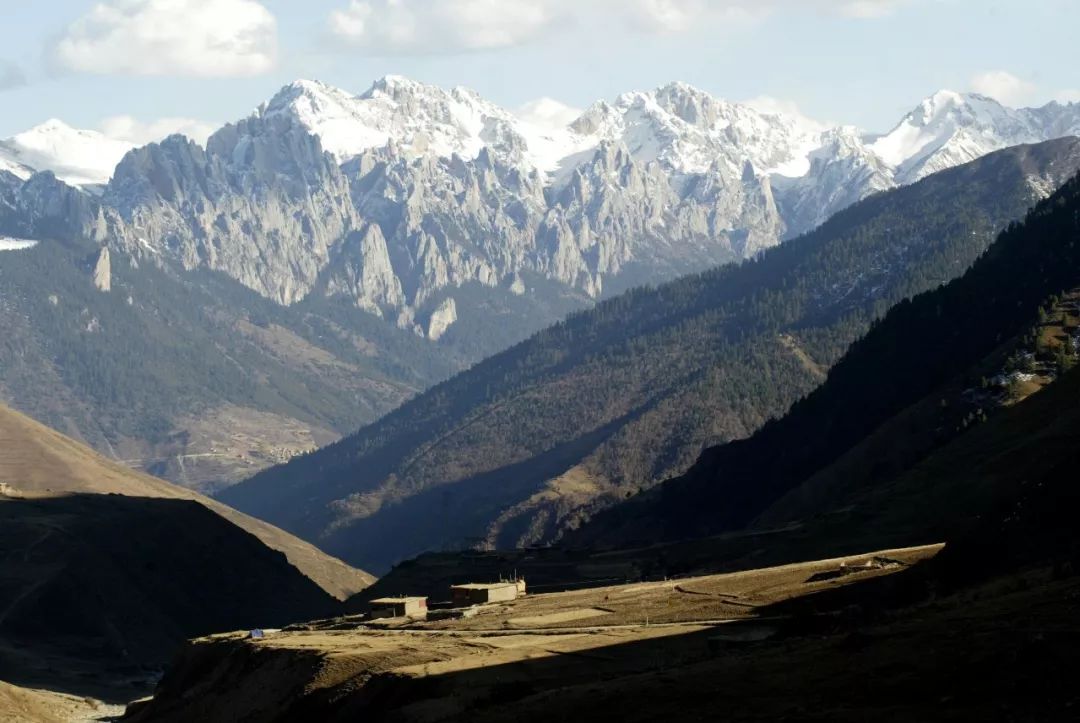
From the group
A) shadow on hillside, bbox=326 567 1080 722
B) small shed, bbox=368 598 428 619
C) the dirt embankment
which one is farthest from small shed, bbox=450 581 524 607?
shadow on hillside, bbox=326 567 1080 722

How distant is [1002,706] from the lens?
56500mm

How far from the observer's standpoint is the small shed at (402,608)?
129 meters

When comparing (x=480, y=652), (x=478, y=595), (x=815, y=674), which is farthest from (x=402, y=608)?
(x=815, y=674)

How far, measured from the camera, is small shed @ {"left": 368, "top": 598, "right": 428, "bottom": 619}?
128750 millimetres

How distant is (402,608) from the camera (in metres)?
129

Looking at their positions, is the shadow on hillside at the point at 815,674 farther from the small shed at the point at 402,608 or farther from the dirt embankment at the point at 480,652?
the small shed at the point at 402,608

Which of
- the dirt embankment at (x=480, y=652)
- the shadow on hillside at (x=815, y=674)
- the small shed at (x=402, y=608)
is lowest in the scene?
the shadow on hillside at (x=815, y=674)

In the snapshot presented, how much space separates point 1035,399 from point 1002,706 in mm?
125088

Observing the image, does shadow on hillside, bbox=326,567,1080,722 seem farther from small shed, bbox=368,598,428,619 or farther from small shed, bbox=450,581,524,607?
small shed, bbox=450,581,524,607

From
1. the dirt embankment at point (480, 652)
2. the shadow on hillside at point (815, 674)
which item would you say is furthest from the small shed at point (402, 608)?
the shadow on hillside at point (815, 674)

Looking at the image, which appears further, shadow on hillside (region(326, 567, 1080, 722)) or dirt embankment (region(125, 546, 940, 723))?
dirt embankment (region(125, 546, 940, 723))

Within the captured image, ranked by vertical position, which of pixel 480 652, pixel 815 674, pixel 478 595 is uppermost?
pixel 478 595

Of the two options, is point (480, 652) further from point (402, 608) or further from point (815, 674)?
point (402, 608)

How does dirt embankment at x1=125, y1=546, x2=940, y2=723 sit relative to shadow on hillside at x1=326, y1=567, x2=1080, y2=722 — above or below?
above
